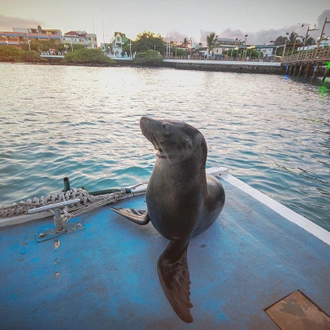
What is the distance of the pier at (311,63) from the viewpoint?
3663 cm

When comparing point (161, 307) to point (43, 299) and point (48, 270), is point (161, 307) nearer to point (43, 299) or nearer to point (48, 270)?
point (43, 299)

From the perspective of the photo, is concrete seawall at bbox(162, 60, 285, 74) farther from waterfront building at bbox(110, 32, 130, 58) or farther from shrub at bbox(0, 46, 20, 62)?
shrub at bbox(0, 46, 20, 62)

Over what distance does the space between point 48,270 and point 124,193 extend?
150 cm

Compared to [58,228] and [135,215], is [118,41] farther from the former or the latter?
[58,228]

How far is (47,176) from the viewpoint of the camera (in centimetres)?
595

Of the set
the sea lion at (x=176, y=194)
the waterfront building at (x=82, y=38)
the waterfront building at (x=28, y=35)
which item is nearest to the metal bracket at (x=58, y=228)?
the sea lion at (x=176, y=194)

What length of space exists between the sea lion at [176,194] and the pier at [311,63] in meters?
42.0

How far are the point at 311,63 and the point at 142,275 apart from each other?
55381 mm

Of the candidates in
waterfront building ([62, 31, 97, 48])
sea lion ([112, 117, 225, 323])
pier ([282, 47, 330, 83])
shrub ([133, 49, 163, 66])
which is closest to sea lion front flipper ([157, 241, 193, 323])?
sea lion ([112, 117, 225, 323])

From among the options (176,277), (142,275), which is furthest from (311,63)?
(142,275)

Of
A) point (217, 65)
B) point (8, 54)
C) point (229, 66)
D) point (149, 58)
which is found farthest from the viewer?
point (149, 58)

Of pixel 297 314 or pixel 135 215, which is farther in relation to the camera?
pixel 135 215

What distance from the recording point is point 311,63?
1745 inches

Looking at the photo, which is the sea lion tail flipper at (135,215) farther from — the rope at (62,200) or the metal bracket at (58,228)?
the metal bracket at (58,228)
